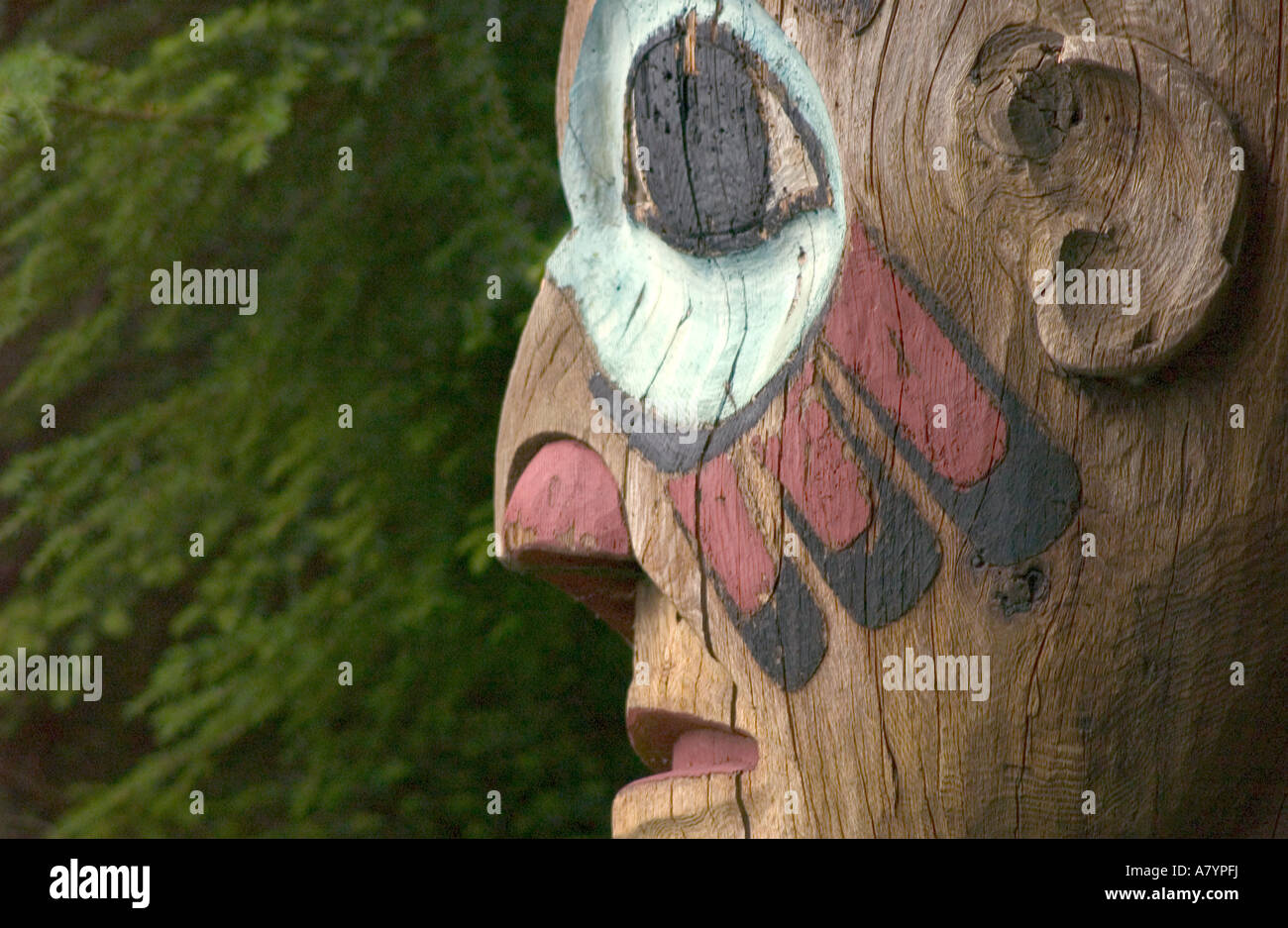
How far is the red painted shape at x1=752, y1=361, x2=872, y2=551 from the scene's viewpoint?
1.21 m

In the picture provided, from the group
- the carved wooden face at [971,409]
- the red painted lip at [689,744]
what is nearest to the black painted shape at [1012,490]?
the carved wooden face at [971,409]

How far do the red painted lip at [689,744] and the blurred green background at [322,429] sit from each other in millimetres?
1022

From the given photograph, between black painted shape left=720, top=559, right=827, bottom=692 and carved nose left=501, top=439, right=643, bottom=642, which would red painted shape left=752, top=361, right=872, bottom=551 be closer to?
black painted shape left=720, top=559, right=827, bottom=692

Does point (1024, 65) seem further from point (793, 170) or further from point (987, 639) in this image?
point (987, 639)

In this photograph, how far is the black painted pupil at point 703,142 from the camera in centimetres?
129

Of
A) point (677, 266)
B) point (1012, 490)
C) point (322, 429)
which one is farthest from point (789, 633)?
point (322, 429)

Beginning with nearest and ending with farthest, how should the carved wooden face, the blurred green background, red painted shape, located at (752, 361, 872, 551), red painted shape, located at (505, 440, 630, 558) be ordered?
the carved wooden face
red painted shape, located at (752, 361, 872, 551)
red painted shape, located at (505, 440, 630, 558)
the blurred green background

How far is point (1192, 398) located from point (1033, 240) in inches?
6.7

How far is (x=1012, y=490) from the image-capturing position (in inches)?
45.1

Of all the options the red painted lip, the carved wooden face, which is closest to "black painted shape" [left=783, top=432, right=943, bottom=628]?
the carved wooden face

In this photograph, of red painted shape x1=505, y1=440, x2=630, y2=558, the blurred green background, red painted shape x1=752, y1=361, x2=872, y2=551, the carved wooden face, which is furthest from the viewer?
the blurred green background

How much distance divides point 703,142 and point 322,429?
1653 mm

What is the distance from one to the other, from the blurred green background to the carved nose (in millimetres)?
1033

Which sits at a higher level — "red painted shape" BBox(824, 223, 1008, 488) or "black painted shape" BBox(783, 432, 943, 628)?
"red painted shape" BBox(824, 223, 1008, 488)
